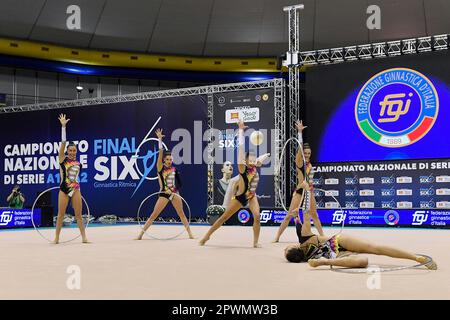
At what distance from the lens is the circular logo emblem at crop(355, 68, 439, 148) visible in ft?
61.2

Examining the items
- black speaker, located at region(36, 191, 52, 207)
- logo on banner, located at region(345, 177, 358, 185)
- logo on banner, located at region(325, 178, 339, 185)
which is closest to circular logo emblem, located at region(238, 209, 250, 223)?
logo on banner, located at region(325, 178, 339, 185)

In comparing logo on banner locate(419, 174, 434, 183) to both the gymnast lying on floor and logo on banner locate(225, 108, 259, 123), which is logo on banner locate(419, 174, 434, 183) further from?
the gymnast lying on floor

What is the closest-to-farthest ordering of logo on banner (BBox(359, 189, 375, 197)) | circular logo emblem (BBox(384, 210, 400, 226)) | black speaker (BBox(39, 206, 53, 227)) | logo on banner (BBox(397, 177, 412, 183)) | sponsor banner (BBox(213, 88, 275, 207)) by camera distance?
circular logo emblem (BBox(384, 210, 400, 226))
logo on banner (BBox(397, 177, 412, 183))
logo on banner (BBox(359, 189, 375, 197))
black speaker (BBox(39, 206, 53, 227))
sponsor banner (BBox(213, 88, 275, 207))

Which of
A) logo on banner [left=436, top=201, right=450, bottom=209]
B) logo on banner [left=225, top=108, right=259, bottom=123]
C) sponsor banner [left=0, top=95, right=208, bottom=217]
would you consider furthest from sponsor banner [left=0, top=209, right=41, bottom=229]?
logo on banner [left=436, top=201, right=450, bottom=209]

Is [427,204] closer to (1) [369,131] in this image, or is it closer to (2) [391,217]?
(2) [391,217]

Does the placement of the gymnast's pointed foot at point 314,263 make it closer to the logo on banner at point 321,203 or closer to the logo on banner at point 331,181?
the logo on banner at point 331,181

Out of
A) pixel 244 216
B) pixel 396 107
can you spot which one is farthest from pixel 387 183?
pixel 244 216

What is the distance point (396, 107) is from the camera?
19125 mm

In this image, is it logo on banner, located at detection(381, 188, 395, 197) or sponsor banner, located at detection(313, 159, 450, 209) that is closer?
sponsor banner, located at detection(313, 159, 450, 209)

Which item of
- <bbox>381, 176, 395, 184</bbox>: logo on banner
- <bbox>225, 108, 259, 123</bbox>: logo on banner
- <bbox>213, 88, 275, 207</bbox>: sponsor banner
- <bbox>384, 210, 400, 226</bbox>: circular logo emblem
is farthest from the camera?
<bbox>225, 108, 259, 123</bbox>: logo on banner

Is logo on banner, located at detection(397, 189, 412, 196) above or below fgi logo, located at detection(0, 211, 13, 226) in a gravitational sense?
above

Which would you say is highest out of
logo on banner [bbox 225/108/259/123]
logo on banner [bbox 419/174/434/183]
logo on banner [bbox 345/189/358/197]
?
logo on banner [bbox 225/108/259/123]

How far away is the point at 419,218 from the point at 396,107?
3986mm

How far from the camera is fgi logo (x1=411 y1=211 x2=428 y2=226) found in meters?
17.3
